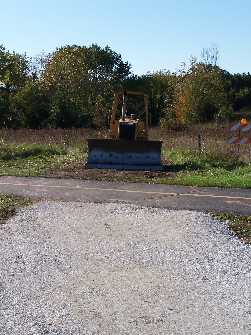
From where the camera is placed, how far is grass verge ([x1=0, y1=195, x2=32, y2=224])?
10.1 m

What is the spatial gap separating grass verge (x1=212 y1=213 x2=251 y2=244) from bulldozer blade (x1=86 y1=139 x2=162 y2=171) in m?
6.38

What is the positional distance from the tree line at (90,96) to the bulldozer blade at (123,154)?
37.9ft

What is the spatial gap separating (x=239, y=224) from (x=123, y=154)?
25.2 ft

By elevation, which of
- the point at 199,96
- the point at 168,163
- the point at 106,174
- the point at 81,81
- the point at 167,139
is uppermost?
the point at 81,81

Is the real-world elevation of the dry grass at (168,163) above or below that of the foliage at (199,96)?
below

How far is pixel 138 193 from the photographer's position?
12.6 metres

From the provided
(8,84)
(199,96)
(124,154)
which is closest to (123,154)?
(124,154)

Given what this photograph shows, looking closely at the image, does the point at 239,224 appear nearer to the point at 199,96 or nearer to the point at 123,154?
the point at 123,154

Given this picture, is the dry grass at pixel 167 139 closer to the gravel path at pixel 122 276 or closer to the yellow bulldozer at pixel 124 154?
the yellow bulldozer at pixel 124 154

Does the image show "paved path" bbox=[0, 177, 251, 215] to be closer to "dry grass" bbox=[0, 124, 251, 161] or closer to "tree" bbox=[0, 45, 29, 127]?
"dry grass" bbox=[0, 124, 251, 161]

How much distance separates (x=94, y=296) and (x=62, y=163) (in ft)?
37.5

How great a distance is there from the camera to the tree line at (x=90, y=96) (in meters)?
32.8

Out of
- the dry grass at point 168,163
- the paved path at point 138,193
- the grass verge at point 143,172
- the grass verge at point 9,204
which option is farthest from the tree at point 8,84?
the grass verge at point 9,204

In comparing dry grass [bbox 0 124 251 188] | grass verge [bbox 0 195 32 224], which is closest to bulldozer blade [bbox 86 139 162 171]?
dry grass [bbox 0 124 251 188]
